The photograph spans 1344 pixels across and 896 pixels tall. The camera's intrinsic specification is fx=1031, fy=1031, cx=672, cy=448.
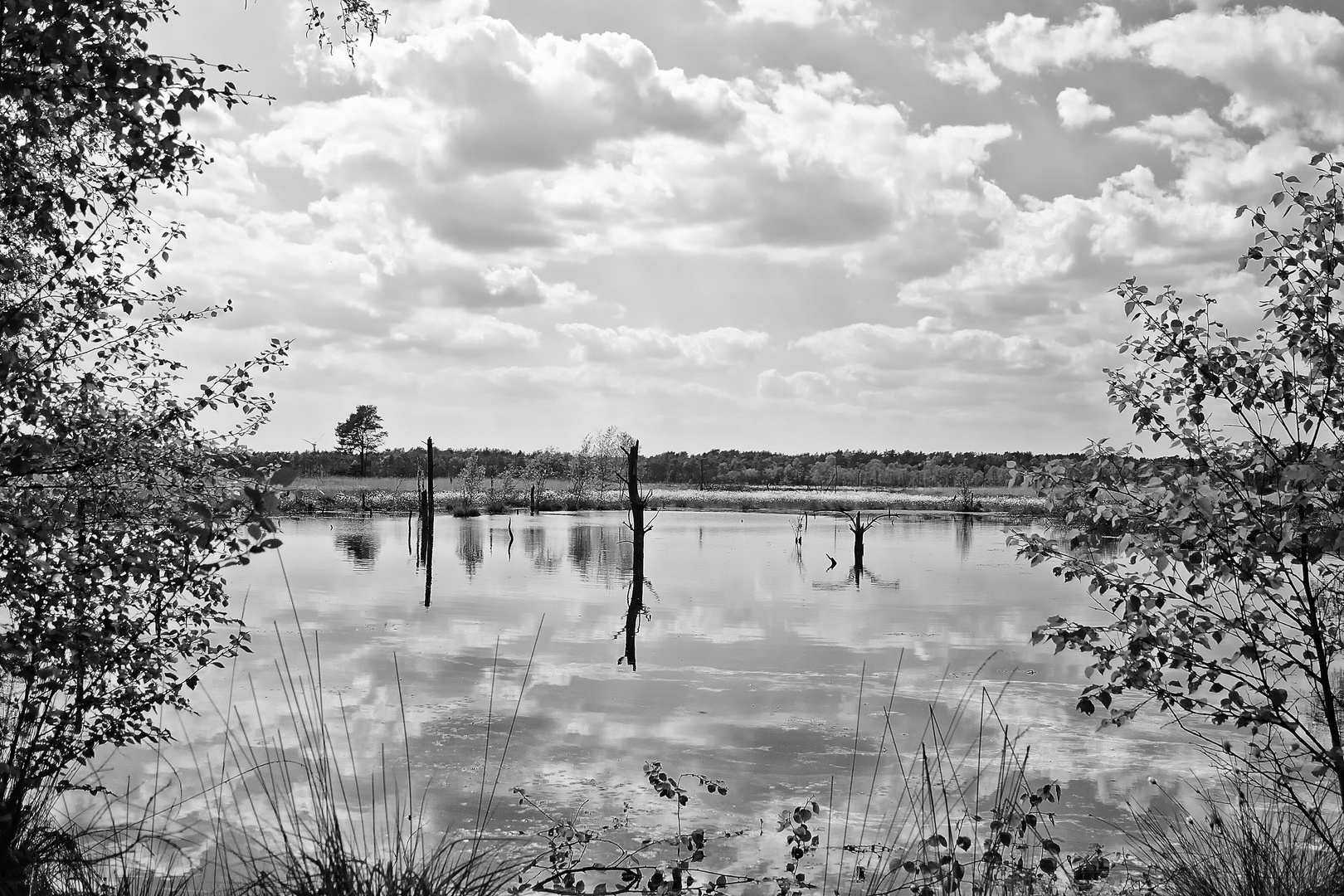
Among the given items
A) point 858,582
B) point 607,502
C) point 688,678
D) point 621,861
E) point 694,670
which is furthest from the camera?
point 607,502

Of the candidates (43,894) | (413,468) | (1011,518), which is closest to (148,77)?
A: (43,894)

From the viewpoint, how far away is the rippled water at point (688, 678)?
9.45 metres

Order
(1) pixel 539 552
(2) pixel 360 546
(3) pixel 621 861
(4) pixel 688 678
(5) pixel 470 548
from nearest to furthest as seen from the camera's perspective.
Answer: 1. (3) pixel 621 861
2. (4) pixel 688 678
3. (1) pixel 539 552
4. (5) pixel 470 548
5. (2) pixel 360 546

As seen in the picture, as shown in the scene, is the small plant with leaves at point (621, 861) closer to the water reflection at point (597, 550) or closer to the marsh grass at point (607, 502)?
the water reflection at point (597, 550)

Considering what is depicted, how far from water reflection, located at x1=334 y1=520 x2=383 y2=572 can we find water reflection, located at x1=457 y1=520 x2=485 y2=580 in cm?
293

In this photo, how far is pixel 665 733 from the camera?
11383 millimetres

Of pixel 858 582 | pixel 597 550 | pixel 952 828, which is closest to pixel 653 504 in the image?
pixel 597 550

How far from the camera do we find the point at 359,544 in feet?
133

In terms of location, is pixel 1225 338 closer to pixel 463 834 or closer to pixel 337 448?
pixel 463 834

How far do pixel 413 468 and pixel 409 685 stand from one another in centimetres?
12413

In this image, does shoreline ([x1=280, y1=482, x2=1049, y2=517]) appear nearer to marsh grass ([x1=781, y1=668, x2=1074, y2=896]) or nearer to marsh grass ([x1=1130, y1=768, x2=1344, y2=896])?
marsh grass ([x1=781, y1=668, x2=1074, y2=896])

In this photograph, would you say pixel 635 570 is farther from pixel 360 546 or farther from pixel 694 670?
pixel 360 546

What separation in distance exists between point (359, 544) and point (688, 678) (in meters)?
28.5

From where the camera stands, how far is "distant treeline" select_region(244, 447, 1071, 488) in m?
123
